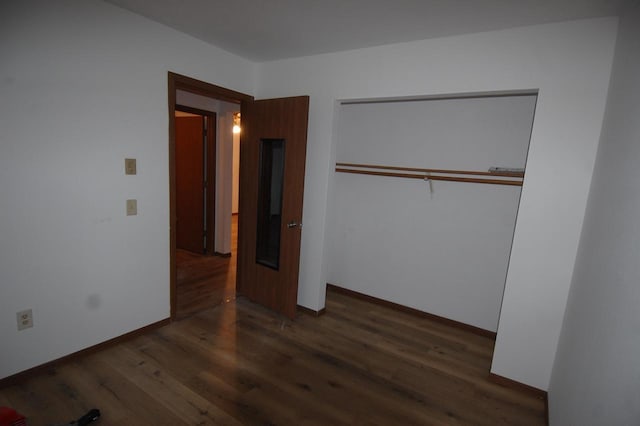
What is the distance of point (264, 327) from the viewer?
9.57 ft

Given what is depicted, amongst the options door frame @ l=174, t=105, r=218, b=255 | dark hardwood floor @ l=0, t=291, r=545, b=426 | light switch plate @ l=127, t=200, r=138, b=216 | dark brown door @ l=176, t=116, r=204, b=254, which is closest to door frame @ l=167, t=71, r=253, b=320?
light switch plate @ l=127, t=200, r=138, b=216

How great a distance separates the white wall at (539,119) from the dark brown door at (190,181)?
119 inches

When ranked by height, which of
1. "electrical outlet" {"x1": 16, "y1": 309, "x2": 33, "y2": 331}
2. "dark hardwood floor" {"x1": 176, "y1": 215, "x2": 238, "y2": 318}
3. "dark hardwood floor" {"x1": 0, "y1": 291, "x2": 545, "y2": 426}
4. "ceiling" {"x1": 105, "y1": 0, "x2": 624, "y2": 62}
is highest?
"ceiling" {"x1": 105, "y1": 0, "x2": 624, "y2": 62}

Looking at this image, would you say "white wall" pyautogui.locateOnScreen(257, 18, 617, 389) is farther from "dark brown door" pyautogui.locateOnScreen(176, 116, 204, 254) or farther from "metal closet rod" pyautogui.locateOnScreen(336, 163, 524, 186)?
"dark brown door" pyautogui.locateOnScreen(176, 116, 204, 254)

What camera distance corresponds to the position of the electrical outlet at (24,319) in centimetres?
200

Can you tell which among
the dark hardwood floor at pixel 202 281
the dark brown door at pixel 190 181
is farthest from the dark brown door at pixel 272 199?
the dark brown door at pixel 190 181

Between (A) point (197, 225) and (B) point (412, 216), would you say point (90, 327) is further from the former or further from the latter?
(B) point (412, 216)

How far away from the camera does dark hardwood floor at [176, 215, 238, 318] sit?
330cm

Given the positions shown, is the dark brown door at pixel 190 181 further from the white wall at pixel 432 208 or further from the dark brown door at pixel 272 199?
the white wall at pixel 432 208

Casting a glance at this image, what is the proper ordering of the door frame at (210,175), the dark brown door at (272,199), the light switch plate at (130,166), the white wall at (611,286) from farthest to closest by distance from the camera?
the door frame at (210,175) → the dark brown door at (272,199) → the light switch plate at (130,166) → the white wall at (611,286)

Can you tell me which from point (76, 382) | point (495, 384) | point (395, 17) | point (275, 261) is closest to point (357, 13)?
point (395, 17)

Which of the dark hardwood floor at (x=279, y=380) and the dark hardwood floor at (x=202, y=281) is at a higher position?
the dark hardwood floor at (x=202, y=281)

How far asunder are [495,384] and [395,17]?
2710 millimetres

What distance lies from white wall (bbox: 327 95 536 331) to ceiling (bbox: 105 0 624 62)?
766 millimetres
